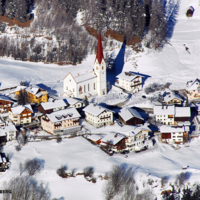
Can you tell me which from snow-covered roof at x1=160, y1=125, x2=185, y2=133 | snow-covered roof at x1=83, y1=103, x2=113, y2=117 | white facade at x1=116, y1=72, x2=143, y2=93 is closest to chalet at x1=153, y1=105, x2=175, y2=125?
snow-covered roof at x1=160, y1=125, x2=185, y2=133

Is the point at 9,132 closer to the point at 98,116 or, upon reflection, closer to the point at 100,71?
the point at 98,116

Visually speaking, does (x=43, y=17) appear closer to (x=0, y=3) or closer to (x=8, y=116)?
(x=0, y=3)

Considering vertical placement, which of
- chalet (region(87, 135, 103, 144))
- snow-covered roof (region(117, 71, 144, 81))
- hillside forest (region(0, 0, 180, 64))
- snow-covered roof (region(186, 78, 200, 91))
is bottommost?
chalet (region(87, 135, 103, 144))

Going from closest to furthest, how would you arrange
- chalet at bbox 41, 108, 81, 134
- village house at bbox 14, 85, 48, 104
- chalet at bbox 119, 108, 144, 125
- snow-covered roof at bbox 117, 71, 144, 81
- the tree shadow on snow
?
chalet at bbox 41, 108, 81, 134 → chalet at bbox 119, 108, 144, 125 → village house at bbox 14, 85, 48, 104 → snow-covered roof at bbox 117, 71, 144, 81 → the tree shadow on snow

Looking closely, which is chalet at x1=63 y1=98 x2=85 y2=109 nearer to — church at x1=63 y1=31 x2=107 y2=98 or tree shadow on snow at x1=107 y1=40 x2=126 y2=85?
church at x1=63 y1=31 x2=107 y2=98

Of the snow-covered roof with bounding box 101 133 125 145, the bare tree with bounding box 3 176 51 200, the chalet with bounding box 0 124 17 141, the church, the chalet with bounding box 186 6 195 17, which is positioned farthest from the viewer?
the chalet with bounding box 186 6 195 17

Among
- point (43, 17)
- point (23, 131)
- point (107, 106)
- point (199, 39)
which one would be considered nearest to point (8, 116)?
point (23, 131)
